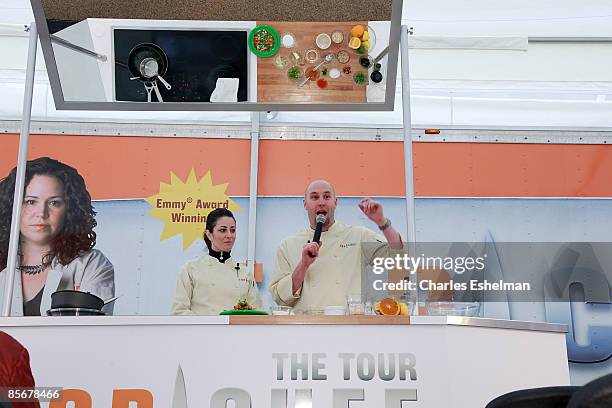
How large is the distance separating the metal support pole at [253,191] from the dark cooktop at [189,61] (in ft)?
3.28

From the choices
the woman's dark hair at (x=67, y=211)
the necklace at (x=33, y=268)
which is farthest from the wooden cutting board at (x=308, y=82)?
the necklace at (x=33, y=268)

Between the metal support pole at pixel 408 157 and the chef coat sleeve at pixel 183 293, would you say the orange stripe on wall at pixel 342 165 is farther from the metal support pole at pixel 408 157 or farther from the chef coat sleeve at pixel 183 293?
the metal support pole at pixel 408 157

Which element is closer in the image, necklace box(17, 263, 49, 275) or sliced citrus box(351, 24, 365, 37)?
sliced citrus box(351, 24, 365, 37)

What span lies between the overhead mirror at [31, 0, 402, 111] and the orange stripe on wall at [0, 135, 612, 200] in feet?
3.38

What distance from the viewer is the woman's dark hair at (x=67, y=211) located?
4473 mm

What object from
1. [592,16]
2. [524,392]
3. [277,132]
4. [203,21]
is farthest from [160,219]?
[524,392]

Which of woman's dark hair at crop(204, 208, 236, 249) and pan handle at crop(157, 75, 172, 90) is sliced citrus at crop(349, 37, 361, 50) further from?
woman's dark hair at crop(204, 208, 236, 249)

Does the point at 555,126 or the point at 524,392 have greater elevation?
the point at 555,126

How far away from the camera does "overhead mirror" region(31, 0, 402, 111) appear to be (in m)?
3.45

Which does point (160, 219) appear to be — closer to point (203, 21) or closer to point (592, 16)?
point (203, 21)

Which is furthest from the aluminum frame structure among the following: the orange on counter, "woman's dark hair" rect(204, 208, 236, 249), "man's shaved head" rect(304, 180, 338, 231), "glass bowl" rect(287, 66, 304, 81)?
"woman's dark hair" rect(204, 208, 236, 249)

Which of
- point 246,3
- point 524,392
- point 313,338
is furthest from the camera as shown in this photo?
point 246,3

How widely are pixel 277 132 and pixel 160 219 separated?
2.88 ft

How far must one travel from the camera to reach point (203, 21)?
348cm
